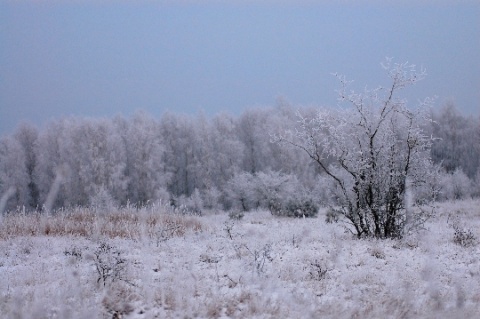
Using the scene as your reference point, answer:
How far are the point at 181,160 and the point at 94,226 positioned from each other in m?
32.6

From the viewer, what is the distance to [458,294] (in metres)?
4.77

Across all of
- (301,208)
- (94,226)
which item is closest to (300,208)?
(301,208)

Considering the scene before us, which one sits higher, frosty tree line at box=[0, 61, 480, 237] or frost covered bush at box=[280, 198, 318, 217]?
frosty tree line at box=[0, 61, 480, 237]

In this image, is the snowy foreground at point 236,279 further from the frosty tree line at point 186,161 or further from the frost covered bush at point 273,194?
the frosty tree line at point 186,161

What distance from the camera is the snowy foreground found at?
13.8 ft

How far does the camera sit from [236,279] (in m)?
5.21

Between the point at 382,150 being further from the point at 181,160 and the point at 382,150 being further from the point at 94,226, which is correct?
the point at 181,160

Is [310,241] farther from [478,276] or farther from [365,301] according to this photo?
[365,301]

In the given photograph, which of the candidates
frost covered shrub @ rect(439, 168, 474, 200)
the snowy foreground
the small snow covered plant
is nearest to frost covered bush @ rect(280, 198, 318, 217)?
the small snow covered plant

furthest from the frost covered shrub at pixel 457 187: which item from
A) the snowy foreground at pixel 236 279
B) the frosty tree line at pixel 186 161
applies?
the snowy foreground at pixel 236 279

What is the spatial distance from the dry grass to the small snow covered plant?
3568mm

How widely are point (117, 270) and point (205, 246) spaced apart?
2.86 metres

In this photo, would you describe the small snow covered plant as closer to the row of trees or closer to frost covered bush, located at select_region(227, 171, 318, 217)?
frost covered bush, located at select_region(227, 171, 318, 217)

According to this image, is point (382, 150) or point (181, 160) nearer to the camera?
point (382, 150)
